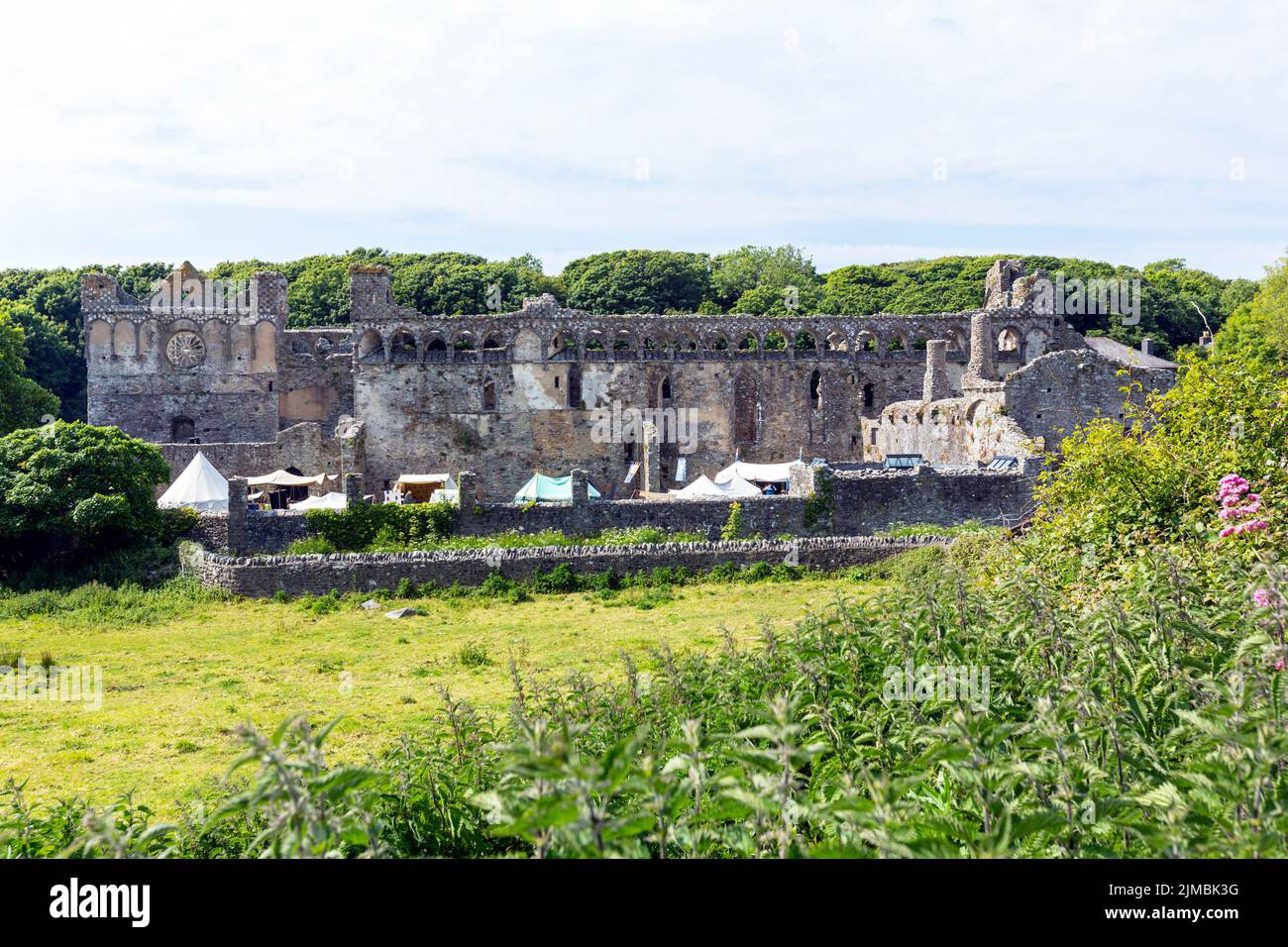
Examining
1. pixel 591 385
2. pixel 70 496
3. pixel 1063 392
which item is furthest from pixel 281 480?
pixel 1063 392

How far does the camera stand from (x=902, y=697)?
271 inches

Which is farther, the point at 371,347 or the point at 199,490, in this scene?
the point at 371,347

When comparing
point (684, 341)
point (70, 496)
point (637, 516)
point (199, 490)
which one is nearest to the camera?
point (70, 496)

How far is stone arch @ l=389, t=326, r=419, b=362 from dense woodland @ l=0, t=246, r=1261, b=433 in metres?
22.0

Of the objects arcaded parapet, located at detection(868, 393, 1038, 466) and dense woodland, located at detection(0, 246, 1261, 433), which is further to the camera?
dense woodland, located at detection(0, 246, 1261, 433)

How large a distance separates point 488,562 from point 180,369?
29.3 meters

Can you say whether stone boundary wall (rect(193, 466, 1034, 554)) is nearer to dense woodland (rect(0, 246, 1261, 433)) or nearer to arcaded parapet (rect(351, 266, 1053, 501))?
arcaded parapet (rect(351, 266, 1053, 501))

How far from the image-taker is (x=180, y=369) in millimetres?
45281

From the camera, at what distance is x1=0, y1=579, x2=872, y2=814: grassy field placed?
39.4ft

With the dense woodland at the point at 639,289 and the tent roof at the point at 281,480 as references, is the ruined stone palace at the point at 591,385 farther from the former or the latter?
the dense woodland at the point at 639,289

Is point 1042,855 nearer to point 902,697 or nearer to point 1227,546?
point 902,697

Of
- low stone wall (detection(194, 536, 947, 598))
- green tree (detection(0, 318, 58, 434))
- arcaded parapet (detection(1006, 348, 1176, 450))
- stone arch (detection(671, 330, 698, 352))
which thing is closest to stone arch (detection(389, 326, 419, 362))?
stone arch (detection(671, 330, 698, 352))

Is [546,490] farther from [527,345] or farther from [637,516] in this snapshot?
[527,345]

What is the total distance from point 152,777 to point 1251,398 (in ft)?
43.1
